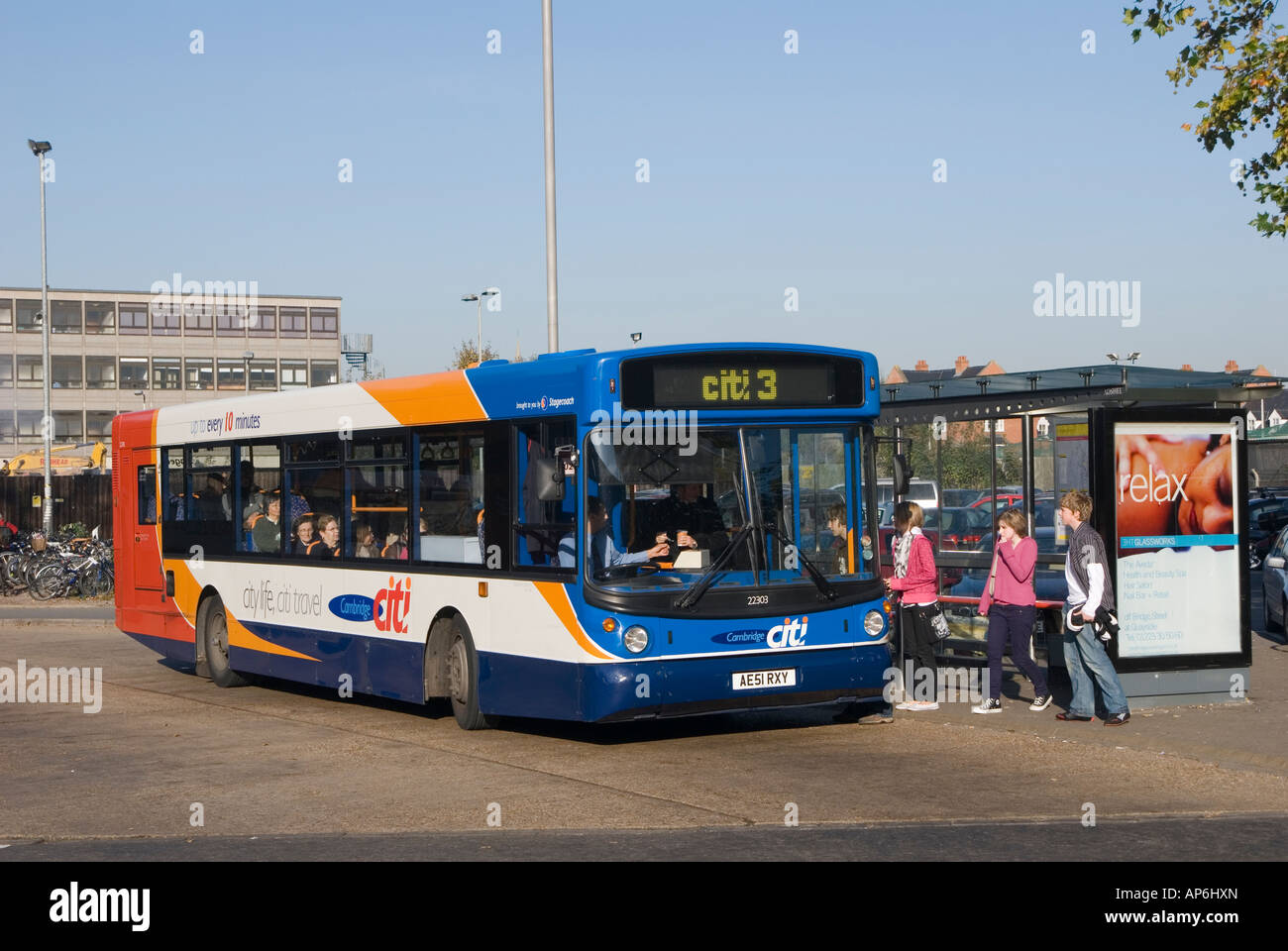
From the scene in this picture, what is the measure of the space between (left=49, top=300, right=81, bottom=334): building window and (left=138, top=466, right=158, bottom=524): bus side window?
7769 centimetres

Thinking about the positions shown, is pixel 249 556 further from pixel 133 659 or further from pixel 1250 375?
pixel 1250 375

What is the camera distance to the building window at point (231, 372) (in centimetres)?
9438

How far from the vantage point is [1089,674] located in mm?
12758

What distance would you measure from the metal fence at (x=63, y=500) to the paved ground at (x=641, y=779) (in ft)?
100

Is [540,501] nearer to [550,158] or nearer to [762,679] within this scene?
[762,679]

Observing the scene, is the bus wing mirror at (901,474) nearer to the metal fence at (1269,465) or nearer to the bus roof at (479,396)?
the bus roof at (479,396)

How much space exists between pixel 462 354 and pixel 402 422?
5279cm

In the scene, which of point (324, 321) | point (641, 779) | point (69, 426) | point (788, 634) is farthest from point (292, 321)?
point (641, 779)

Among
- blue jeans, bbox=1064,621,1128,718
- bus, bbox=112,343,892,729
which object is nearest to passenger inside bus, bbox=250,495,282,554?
bus, bbox=112,343,892,729

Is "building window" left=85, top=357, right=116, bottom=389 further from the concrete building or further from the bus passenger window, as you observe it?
the bus passenger window

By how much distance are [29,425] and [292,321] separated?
15840mm

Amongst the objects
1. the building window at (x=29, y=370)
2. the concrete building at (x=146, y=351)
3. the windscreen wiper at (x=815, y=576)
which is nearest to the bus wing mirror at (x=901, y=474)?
the windscreen wiper at (x=815, y=576)
